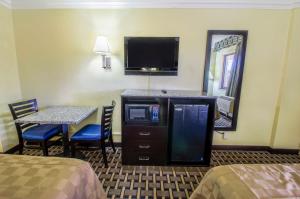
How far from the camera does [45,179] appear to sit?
1.02 m

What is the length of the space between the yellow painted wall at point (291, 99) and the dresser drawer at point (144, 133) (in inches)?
80.5

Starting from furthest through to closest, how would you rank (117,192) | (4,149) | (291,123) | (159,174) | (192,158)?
1. (291,123)
2. (4,149)
3. (192,158)
4. (159,174)
5. (117,192)

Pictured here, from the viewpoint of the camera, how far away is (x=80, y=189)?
1.15 m

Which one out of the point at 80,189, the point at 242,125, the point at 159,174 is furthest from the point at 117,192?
the point at 242,125

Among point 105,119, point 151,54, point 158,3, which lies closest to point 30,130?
point 105,119

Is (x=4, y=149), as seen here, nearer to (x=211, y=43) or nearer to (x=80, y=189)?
(x=80, y=189)

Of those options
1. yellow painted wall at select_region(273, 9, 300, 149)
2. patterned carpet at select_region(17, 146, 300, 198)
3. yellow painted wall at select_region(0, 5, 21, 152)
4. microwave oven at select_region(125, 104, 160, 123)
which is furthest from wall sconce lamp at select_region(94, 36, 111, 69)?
yellow painted wall at select_region(273, 9, 300, 149)

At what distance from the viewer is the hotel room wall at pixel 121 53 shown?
2.55m

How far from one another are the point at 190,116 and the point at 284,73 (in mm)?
1764

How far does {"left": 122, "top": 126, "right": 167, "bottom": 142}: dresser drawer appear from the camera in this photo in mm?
2285

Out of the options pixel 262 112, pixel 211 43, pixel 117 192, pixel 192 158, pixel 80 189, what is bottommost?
pixel 117 192

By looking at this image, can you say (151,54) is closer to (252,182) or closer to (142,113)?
(142,113)

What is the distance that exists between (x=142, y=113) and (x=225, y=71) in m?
1.57

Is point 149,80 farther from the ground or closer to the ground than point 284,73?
closer to the ground
